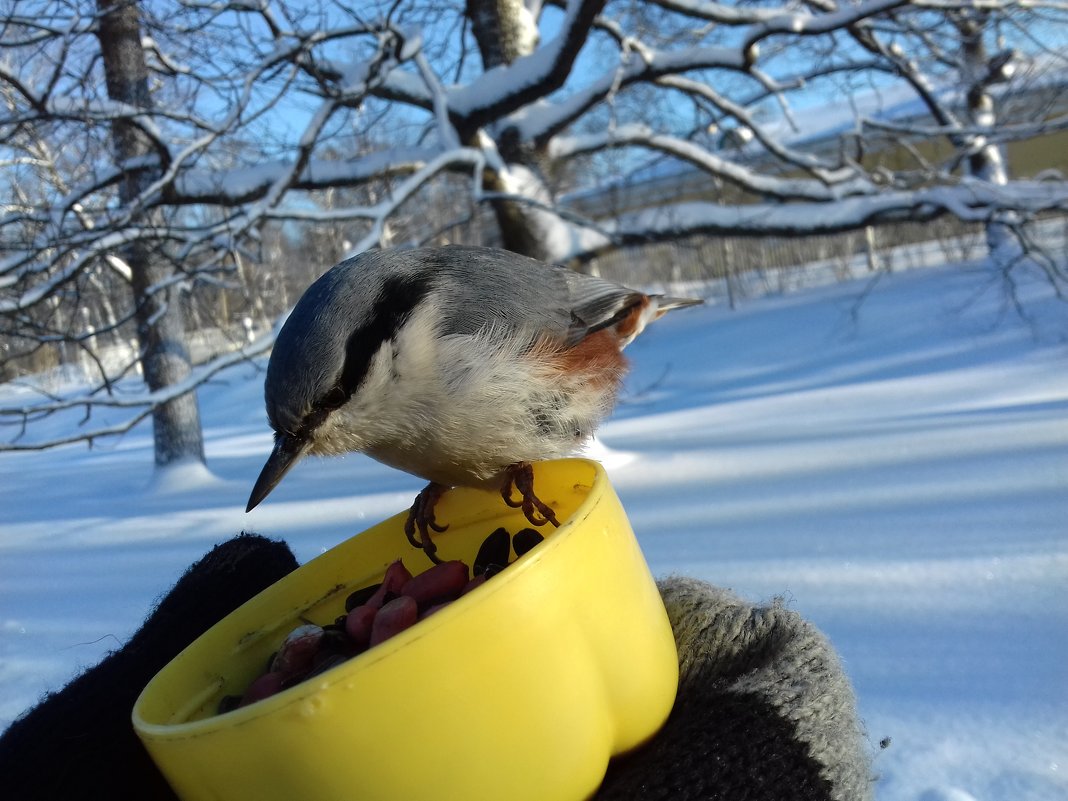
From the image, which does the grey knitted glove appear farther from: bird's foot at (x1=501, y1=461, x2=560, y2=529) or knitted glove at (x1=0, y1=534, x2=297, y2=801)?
knitted glove at (x1=0, y1=534, x2=297, y2=801)

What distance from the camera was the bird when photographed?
112cm

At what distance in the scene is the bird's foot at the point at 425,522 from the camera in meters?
1.20

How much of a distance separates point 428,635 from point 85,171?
5.46 meters

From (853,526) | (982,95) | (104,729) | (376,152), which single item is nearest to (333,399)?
(104,729)

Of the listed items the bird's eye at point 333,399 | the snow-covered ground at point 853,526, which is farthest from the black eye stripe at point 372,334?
the snow-covered ground at point 853,526

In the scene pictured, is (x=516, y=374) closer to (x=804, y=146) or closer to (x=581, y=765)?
(x=581, y=765)

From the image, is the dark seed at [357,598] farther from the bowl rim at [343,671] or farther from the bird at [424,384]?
the bowl rim at [343,671]

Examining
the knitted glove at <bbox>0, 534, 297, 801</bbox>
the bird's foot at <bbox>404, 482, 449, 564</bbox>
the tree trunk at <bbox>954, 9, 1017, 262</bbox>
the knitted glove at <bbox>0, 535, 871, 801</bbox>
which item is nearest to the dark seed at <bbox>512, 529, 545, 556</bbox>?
the bird's foot at <bbox>404, 482, 449, 564</bbox>

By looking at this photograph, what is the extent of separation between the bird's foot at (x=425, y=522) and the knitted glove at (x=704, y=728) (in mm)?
413

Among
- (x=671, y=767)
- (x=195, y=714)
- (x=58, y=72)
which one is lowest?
(x=671, y=767)

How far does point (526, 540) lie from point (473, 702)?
0.42m

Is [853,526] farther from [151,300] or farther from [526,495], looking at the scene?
[151,300]

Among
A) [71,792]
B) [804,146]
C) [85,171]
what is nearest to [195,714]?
[71,792]

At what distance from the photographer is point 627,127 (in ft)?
17.8
